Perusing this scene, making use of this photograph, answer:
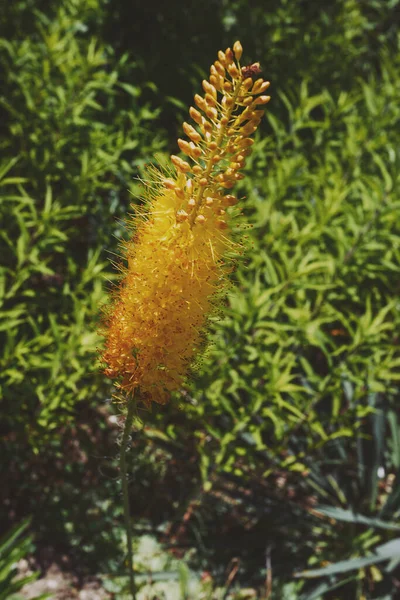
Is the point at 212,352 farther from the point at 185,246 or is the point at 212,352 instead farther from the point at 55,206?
the point at 185,246

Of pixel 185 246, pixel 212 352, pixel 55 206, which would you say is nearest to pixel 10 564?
pixel 212 352

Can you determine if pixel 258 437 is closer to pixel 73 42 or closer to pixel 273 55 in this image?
pixel 73 42

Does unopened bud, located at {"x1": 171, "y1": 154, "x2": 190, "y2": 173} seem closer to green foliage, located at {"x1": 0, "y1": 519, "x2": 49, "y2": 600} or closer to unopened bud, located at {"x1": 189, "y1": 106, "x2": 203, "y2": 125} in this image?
unopened bud, located at {"x1": 189, "y1": 106, "x2": 203, "y2": 125}

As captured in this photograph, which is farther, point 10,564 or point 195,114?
point 10,564

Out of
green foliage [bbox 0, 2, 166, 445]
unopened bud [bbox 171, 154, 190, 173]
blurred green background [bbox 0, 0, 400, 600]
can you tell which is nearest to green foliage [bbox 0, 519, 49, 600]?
blurred green background [bbox 0, 0, 400, 600]

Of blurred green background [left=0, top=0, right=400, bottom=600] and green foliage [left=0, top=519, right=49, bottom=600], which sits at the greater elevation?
blurred green background [left=0, top=0, right=400, bottom=600]
